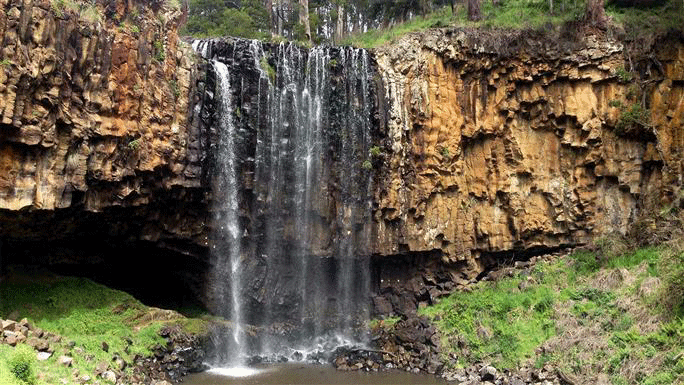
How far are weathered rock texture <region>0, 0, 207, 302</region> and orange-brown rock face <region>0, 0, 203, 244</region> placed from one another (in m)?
0.03

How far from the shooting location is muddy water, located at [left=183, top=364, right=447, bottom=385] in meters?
15.0

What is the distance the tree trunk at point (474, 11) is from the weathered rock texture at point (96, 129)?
12.0 m

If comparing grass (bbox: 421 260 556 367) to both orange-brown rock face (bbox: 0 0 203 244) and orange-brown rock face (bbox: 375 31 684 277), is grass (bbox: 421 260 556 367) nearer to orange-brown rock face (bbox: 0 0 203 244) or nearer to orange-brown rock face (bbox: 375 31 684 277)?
orange-brown rock face (bbox: 375 31 684 277)

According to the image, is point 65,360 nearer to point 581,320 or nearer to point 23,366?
point 23,366

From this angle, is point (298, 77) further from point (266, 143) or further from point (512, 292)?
point (512, 292)

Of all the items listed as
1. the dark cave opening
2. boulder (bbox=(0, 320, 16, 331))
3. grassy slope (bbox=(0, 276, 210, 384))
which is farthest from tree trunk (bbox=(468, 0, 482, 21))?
boulder (bbox=(0, 320, 16, 331))

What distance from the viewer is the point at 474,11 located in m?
23.8

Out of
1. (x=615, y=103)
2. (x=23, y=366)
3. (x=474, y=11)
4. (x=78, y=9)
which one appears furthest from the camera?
(x=474, y=11)

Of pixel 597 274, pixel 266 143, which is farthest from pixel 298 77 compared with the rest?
pixel 597 274

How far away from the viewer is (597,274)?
58.1 ft

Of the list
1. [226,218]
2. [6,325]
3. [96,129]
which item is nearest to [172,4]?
[96,129]

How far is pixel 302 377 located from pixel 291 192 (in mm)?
6777

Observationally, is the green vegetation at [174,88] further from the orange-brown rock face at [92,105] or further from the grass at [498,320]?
the grass at [498,320]

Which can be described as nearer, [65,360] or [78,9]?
[65,360]
